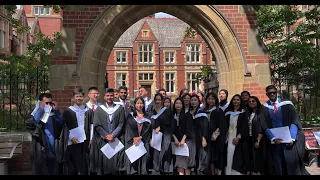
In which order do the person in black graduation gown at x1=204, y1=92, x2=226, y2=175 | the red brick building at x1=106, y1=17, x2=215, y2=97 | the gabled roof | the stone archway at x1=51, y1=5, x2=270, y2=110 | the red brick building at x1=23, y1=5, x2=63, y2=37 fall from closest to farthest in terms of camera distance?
1. the person in black graduation gown at x1=204, y1=92, x2=226, y2=175
2. the stone archway at x1=51, y1=5, x2=270, y2=110
3. the red brick building at x1=106, y1=17, x2=215, y2=97
4. the gabled roof
5. the red brick building at x1=23, y1=5, x2=63, y2=37

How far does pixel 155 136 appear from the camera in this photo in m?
6.33

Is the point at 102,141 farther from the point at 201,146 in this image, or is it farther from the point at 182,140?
the point at 201,146

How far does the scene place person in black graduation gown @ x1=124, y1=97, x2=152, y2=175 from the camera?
6.27 metres

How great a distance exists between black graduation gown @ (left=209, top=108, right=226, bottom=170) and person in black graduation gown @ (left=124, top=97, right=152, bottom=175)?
115cm

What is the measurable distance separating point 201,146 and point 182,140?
1.24 feet

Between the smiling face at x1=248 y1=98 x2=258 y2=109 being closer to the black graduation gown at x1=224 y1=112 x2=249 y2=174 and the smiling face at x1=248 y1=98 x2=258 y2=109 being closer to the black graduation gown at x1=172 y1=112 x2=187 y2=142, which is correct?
the black graduation gown at x1=224 y1=112 x2=249 y2=174

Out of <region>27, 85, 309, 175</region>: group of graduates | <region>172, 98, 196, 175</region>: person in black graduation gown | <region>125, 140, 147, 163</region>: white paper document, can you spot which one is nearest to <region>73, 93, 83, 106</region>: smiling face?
<region>27, 85, 309, 175</region>: group of graduates

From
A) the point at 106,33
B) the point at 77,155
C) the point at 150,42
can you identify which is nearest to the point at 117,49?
Result: the point at 150,42

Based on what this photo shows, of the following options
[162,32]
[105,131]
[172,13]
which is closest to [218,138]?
[105,131]

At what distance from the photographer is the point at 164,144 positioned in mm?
6332
